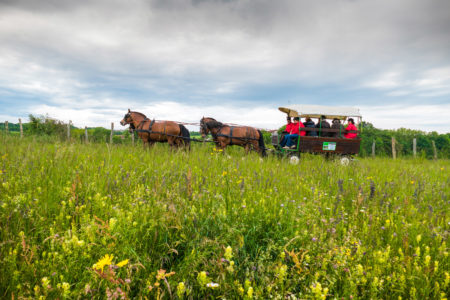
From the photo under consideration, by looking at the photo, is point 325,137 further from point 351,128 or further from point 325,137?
point 351,128

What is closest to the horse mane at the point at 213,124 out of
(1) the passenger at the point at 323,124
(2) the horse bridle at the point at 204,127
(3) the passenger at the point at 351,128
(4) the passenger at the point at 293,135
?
(2) the horse bridle at the point at 204,127

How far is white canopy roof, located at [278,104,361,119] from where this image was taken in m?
10.4

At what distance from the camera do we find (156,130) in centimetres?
1173

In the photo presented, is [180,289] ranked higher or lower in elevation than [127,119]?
lower

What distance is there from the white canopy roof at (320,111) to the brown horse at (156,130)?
5.03 metres

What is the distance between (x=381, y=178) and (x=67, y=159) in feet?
22.8

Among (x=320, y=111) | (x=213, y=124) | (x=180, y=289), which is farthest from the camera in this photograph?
(x=213, y=124)

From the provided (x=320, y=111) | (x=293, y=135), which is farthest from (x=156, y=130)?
(x=320, y=111)

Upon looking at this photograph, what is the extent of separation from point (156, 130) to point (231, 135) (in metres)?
3.70

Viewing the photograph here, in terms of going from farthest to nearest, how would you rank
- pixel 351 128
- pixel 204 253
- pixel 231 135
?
pixel 231 135, pixel 351 128, pixel 204 253

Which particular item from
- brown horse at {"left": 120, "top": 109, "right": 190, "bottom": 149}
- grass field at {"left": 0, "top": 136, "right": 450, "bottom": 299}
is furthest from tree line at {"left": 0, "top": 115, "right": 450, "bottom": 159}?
grass field at {"left": 0, "top": 136, "right": 450, "bottom": 299}

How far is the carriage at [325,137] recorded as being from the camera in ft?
33.2

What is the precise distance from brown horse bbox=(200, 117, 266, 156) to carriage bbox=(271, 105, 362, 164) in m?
1.41

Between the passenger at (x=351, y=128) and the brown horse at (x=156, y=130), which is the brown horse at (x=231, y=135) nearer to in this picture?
the brown horse at (x=156, y=130)
